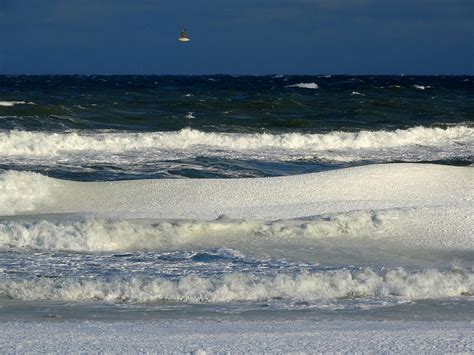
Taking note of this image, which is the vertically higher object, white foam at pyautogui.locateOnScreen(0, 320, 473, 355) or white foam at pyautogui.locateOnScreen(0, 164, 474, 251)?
white foam at pyautogui.locateOnScreen(0, 164, 474, 251)

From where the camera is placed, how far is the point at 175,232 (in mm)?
8328

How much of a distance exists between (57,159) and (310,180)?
706 cm

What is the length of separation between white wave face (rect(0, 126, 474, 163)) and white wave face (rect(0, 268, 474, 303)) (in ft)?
32.0

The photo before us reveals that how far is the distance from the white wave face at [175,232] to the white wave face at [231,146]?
777 cm

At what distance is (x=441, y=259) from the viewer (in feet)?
25.1

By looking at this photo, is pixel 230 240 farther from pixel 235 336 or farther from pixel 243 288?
pixel 235 336

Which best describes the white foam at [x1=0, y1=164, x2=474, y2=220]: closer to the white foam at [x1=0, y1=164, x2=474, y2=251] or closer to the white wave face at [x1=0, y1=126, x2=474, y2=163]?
the white foam at [x1=0, y1=164, x2=474, y2=251]

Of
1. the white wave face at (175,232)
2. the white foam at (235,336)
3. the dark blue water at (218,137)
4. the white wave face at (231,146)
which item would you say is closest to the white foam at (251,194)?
the white wave face at (175,232)

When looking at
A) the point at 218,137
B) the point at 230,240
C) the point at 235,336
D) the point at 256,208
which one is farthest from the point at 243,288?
the point at 218,137

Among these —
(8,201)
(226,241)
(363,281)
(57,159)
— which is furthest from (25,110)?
(363,281)

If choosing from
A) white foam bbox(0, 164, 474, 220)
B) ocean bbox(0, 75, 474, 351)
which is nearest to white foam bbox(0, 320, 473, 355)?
ocean bbox(0, 75, 474, 351)

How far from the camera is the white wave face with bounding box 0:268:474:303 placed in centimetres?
627

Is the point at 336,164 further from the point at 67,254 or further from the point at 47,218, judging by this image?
the point at 67,254

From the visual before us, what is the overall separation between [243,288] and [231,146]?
1315 centimetres
